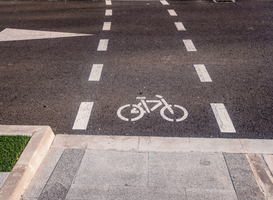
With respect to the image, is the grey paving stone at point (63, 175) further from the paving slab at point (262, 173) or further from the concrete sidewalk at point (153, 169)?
the paving slab at point (262, 173)

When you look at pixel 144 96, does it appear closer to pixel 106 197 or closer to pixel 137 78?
pixel 137 78

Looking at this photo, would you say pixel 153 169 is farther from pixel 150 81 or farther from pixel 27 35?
pixel 27 35

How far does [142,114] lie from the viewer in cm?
501

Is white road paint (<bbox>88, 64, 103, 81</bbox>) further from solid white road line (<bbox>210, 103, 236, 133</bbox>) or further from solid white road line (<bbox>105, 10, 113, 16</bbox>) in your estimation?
solid white road line (<bbox>105, 10, 113, 16</bbox>)

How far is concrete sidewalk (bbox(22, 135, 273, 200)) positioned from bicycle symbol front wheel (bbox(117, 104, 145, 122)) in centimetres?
60

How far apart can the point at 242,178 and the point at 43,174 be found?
2.89m

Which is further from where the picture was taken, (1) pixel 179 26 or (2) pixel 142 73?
(1) pixel 179 26

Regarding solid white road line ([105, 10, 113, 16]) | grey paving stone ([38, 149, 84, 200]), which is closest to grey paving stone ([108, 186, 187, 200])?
grey paving stone ([38, 149, 84, 200])

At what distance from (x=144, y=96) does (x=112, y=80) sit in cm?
109

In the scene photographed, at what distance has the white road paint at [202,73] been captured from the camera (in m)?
6.14

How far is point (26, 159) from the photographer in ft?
12.0

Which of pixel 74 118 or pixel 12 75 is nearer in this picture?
pixel 74 118

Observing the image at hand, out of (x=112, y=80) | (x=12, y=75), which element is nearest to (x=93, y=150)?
(x=112, y=80)

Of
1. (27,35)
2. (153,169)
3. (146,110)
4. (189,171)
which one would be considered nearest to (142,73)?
(146,110)
